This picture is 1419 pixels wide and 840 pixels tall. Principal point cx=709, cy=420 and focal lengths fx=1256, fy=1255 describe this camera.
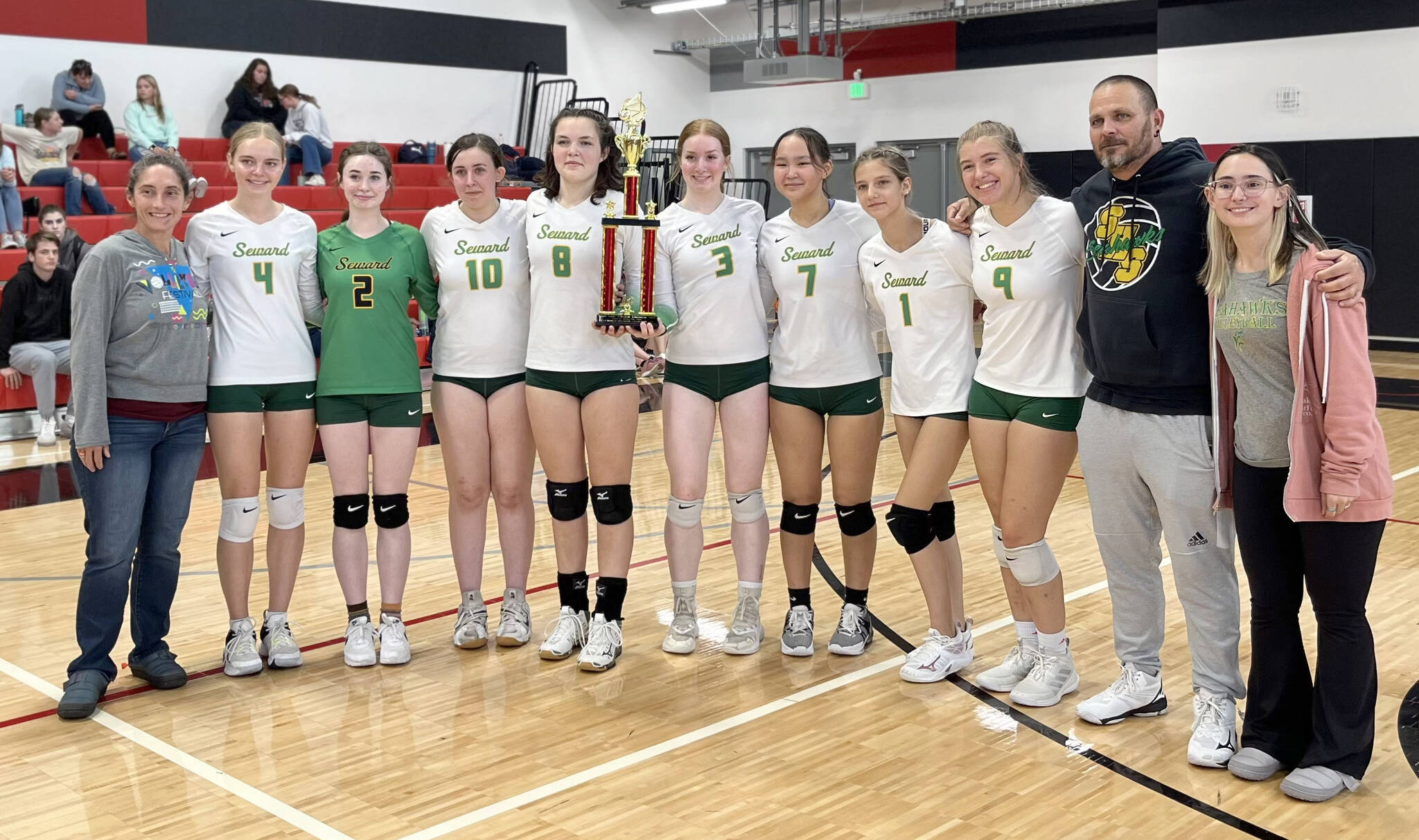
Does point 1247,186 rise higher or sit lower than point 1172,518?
higher

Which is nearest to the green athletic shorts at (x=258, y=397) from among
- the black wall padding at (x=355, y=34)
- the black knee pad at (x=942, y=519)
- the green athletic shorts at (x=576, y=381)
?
the green athletic shorts at (x=576, y=381)

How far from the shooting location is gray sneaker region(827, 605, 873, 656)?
4.33 metres

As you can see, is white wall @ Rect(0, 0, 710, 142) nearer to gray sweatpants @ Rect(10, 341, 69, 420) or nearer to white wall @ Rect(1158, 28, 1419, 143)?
gray sweatpants @ Rect(10, 341, 69, 420)

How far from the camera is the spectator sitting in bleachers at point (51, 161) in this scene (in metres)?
11.3

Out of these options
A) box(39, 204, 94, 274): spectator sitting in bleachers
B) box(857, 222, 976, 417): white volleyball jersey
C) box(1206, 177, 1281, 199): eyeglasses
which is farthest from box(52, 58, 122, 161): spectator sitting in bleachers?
box(1206, 177, 1281, 199): eyeglasses

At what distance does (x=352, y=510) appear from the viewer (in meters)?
4.18

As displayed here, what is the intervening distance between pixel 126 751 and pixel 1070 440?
2845 mm

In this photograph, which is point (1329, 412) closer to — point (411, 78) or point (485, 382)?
point (485, 382)

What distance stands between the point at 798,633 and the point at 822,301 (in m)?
1.14

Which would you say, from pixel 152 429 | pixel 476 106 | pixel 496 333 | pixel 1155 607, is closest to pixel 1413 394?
pixel 1155 607

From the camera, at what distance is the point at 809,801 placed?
3197mm

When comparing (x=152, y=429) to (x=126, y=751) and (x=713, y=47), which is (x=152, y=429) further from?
(x=713, y=47)

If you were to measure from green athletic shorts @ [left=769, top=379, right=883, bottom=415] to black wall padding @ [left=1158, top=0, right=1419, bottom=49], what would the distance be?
1113 centimetres

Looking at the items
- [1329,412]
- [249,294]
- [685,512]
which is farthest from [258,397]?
[1329,412]
